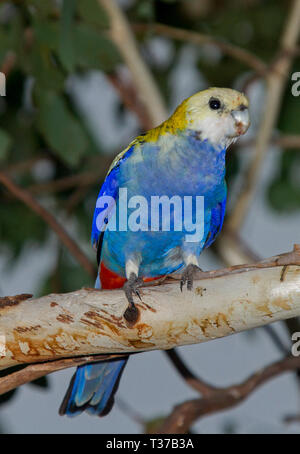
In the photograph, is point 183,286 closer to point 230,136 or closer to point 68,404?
point 230,136

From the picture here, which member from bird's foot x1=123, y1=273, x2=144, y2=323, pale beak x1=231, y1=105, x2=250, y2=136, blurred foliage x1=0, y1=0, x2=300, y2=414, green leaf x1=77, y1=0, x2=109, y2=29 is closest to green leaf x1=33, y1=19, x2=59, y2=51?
blurred foliage x1=0, y1=0, x2=300, y2=414

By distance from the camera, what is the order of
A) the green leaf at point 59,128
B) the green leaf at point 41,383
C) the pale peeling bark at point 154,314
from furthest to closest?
the green leaf at point 59,128 → the green leaf at point 41,383 → the pale peeling bark at point 154,314

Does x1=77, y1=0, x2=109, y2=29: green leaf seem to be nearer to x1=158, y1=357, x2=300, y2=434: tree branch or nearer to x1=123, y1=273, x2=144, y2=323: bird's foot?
x1=123, y1=273, x2=144, y2=323: bird's foot

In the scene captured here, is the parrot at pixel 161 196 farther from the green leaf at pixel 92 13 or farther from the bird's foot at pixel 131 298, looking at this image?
the green leaf at pixel 92 13

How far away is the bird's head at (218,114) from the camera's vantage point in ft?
7.85

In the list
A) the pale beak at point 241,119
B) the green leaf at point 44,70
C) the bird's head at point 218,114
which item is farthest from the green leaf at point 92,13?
the pale beak at point 241,119

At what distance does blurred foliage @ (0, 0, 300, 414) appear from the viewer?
298 cm

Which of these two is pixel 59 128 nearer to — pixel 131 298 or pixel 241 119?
pixel 241 119

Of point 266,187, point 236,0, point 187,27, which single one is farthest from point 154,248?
point 236,0

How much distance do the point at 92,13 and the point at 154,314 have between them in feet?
5.16

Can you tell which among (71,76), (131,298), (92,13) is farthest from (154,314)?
(71,76)

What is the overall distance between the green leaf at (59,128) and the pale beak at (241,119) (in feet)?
3.03

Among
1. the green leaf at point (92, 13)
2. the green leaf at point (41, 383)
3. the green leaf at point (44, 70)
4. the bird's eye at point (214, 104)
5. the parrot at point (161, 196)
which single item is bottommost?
the green leaf at point (41, 383)

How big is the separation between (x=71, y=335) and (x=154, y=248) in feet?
2.09
